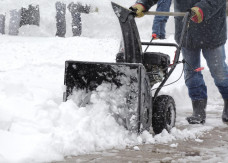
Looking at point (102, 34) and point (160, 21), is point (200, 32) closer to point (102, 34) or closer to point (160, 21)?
point (160, 21)

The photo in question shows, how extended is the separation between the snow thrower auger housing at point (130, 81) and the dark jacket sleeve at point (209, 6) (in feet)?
0.91

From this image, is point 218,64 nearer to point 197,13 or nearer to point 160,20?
point 197,13

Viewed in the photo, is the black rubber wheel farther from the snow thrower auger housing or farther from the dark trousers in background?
the dark trousers in background

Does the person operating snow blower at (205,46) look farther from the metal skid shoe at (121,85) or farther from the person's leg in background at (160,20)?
the person's leg in background at (160,20)

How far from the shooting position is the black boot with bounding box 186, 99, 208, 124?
4.19 metres

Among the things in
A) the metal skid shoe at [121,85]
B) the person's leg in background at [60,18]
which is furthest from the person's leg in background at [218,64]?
the person's leg in background at [60,18]

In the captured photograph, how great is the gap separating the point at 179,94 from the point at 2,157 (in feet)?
13.6

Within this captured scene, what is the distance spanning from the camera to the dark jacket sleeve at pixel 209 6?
3.73 meters

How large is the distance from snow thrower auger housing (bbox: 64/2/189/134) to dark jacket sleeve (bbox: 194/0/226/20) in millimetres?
278

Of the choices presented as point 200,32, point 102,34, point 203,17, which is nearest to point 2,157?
point 203,17

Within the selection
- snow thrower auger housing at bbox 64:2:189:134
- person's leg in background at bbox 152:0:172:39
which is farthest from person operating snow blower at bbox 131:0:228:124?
person's leg in background at bbox 152:0:172:39

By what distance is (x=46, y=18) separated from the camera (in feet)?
41.5

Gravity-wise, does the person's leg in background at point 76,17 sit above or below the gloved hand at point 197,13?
above

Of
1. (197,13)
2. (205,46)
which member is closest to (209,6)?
(197,13)
